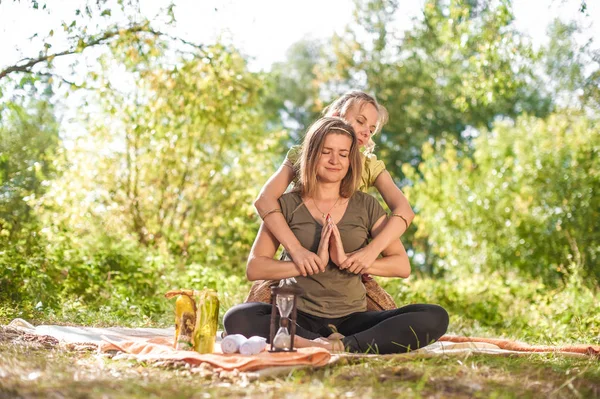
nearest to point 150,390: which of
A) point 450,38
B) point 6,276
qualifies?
point 6,276

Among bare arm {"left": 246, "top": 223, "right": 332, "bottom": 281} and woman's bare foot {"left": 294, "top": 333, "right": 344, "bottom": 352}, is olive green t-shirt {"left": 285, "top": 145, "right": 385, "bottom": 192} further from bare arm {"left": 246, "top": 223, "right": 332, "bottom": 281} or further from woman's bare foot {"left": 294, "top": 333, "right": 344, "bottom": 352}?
woman's bare foot {"left": 294, "top": 333, "right": 344, "bottom": 352}

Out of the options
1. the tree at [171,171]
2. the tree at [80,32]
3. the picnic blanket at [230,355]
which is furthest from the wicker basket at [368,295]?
the tree at [171,171]

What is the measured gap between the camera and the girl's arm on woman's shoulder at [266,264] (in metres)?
3.52

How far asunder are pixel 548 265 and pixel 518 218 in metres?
0.74

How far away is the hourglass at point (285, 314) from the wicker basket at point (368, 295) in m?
0.62

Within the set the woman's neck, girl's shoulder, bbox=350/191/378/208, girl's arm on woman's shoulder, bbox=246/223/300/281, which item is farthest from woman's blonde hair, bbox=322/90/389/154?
girl's arm on woman's shoulder, bbox=246/223/300/281

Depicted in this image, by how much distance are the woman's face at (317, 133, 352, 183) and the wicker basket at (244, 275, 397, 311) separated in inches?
25.6

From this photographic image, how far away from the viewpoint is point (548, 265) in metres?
9.06

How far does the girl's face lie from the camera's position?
4129mm

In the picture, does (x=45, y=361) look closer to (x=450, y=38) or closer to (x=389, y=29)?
(x=450, y=38)

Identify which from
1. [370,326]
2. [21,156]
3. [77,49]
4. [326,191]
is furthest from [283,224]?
[21,156]

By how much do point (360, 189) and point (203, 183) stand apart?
4.66 metres

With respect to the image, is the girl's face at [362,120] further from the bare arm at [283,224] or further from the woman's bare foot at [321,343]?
the woman's bare foot at [321,343]

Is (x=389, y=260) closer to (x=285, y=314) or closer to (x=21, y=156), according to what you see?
(x=285, y=314)
